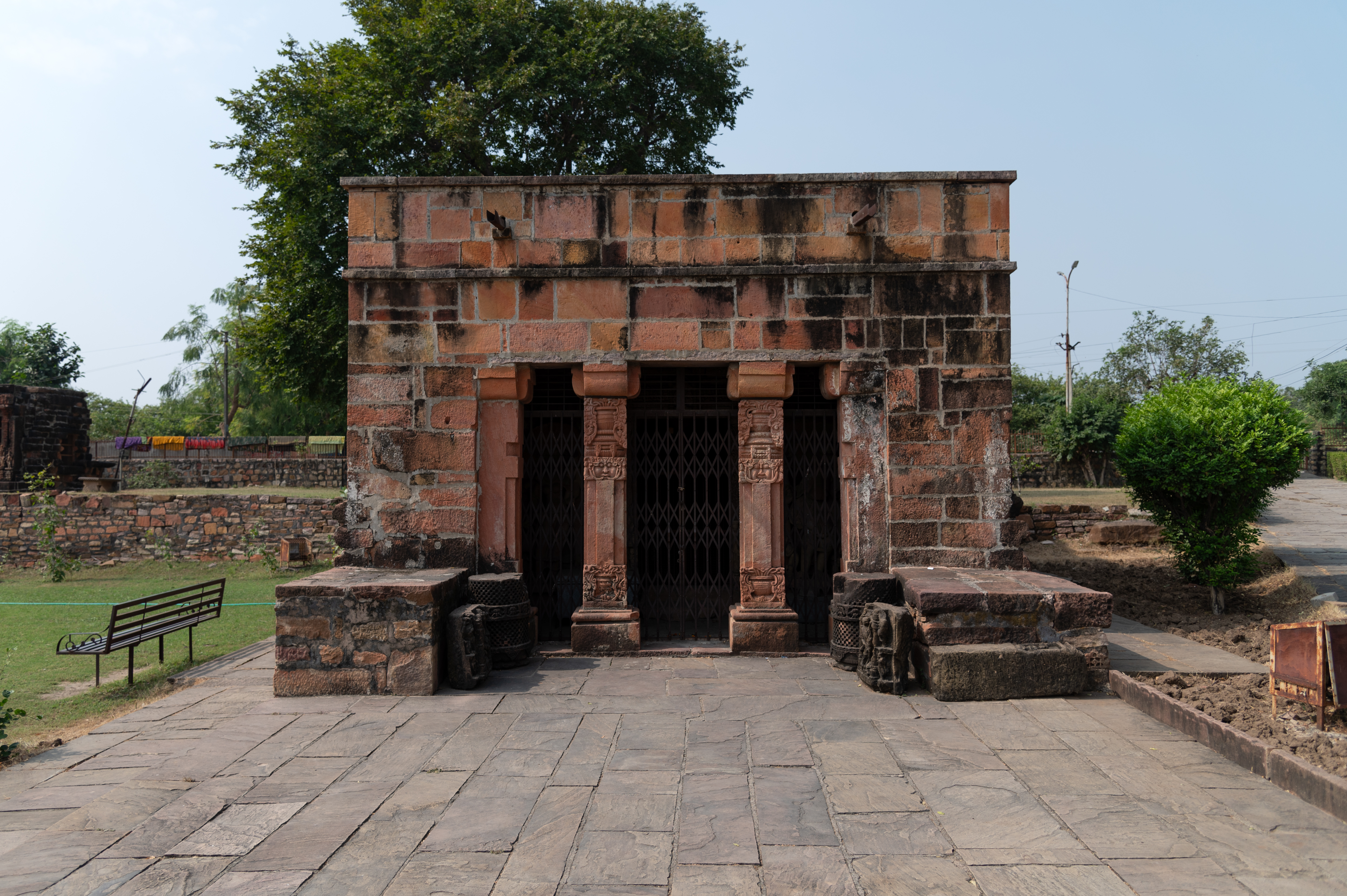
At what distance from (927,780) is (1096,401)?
24.8m

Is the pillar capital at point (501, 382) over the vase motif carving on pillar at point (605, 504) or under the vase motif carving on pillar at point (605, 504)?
over

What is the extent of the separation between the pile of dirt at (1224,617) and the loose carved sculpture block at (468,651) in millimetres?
4569

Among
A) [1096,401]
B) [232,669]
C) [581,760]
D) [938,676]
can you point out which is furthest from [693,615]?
[1096,401]

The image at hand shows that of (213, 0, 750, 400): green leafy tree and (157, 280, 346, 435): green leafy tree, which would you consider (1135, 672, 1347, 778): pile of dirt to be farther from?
(157, 280, 346, 435): green leafy tree

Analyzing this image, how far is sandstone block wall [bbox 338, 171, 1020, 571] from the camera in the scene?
21.2 feet

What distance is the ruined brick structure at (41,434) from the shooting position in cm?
2038

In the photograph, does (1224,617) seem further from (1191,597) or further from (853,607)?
(853,607)

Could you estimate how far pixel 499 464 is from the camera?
6.59 meters

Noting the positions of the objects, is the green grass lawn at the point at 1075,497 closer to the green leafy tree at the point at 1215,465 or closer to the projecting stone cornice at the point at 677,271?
the green leafy tree at the point at 1215,465

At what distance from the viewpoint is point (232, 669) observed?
6500 millimetres

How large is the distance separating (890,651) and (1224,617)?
18.1ft

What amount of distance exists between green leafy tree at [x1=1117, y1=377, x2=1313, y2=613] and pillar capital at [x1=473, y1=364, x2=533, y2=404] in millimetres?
7008

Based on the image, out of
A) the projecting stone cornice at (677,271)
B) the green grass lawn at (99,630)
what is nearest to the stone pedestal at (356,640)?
the green grass lawn at (99,630)

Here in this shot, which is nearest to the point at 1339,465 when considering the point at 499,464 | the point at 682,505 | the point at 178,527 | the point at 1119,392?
the point at 1119,392
